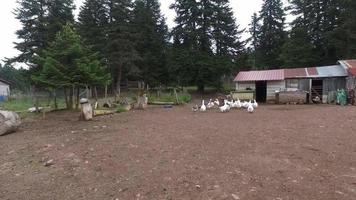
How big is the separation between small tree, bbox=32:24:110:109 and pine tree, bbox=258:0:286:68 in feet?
92.6

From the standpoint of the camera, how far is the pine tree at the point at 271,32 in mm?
38906

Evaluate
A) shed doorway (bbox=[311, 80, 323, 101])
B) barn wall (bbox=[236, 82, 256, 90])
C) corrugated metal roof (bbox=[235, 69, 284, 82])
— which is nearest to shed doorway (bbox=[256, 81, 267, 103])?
corrugated metal roof (bbox=[235, 69, 284, 82])

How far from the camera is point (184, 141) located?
782 cm

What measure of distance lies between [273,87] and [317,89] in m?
3.47

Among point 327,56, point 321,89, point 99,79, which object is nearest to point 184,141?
point 99,79

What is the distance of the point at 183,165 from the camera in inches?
221

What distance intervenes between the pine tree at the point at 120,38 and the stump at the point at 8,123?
20892 mm

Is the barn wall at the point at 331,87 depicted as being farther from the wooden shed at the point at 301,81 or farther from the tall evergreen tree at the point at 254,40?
the tall evergreen tree at the point at 254,40

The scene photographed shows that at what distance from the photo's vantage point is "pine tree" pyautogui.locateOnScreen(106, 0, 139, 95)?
3191 centimetres

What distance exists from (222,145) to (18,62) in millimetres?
29482

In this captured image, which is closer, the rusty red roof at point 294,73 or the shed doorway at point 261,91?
the rusty red roof at point 294,73

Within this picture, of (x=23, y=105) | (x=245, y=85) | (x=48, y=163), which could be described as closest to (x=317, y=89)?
(x=245, y=85)

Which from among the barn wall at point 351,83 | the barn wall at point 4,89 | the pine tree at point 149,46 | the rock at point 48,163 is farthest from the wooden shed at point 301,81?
the barn wall at point 4,89

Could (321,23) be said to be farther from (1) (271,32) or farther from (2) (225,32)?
(2) (225,32)
